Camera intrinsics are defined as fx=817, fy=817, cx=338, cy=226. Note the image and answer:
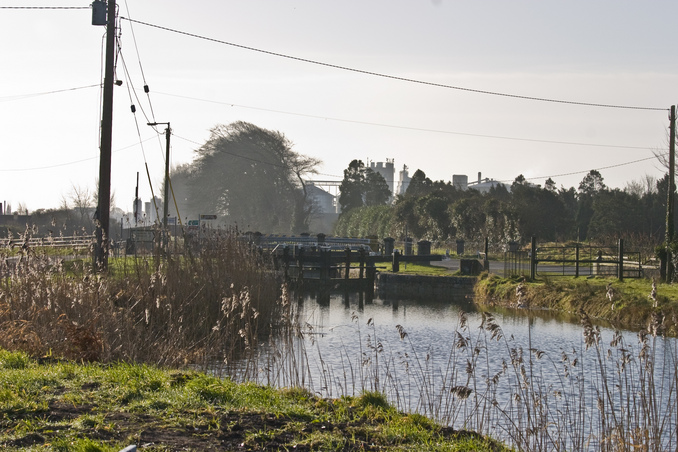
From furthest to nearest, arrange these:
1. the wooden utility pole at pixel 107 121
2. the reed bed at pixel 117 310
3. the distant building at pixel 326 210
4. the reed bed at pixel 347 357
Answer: the distant building at pixel 326 210
the wooden utility pole at pixel 107 121
the reed bed at pixel 117 310
the reed bed at pixel 347 357

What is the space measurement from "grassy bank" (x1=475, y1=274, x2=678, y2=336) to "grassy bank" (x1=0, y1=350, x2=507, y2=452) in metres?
11.6

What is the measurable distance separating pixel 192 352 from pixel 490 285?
17.5 meters

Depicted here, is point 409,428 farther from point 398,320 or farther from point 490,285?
point 490,285

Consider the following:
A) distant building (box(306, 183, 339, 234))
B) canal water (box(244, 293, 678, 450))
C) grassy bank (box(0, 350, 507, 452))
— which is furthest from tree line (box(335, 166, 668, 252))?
distant building (box(306, 183, 339, 234))

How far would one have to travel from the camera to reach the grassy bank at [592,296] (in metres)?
19.5

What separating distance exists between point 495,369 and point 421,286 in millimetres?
18726

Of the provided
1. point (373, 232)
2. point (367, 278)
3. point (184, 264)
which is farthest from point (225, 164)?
point (184, 264)

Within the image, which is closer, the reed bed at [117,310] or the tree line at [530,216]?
the reed bed at [117,310]

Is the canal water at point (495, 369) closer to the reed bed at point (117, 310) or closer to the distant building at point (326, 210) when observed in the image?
the reed bed at point (117, 310)

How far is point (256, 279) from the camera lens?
55.7 ft

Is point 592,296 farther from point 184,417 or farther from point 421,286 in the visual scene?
point 184,417

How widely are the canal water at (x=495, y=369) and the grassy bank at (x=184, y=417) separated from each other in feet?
3.15

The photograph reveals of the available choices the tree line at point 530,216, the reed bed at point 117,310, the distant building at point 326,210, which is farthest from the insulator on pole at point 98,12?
the distant building at point 326,210

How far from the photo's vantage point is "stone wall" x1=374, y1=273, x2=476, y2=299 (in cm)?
3025
